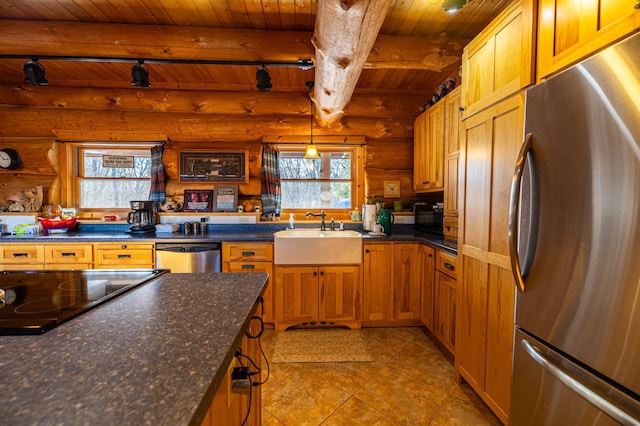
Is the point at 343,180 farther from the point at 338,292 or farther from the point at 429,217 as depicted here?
the point at 338,292

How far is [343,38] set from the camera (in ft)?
5.12

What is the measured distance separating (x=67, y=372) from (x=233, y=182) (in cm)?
298

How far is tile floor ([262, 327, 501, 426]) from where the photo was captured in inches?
65.4

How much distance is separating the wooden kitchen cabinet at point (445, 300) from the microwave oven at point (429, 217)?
58 centimetres

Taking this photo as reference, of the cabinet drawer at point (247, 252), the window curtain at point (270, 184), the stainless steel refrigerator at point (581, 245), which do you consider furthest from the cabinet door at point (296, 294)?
the stainless steel refrigerator at point (581, 245)

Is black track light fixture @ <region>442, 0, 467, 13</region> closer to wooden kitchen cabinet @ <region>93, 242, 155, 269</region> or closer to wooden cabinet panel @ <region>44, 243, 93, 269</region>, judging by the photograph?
wooden kitchen cabinet @ <region>93, 242, 155, 269</region>

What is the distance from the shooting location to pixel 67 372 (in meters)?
0.53

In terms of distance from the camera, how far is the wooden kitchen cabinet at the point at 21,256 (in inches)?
105

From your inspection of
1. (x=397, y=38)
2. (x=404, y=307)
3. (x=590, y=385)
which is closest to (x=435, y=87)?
(x=397, y=38)

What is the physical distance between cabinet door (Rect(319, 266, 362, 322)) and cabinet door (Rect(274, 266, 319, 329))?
0.22ft

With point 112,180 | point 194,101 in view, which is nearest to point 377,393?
point 194,101

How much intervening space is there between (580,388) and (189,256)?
2.67 m

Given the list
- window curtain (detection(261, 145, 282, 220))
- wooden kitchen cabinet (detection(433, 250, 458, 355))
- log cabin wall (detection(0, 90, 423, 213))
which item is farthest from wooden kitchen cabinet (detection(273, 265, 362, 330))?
log cabin wall (detection(0, 90, 423, 213))

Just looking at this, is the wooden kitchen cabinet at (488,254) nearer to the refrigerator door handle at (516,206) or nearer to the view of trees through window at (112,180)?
the refrigerator door handle at (516,206)
